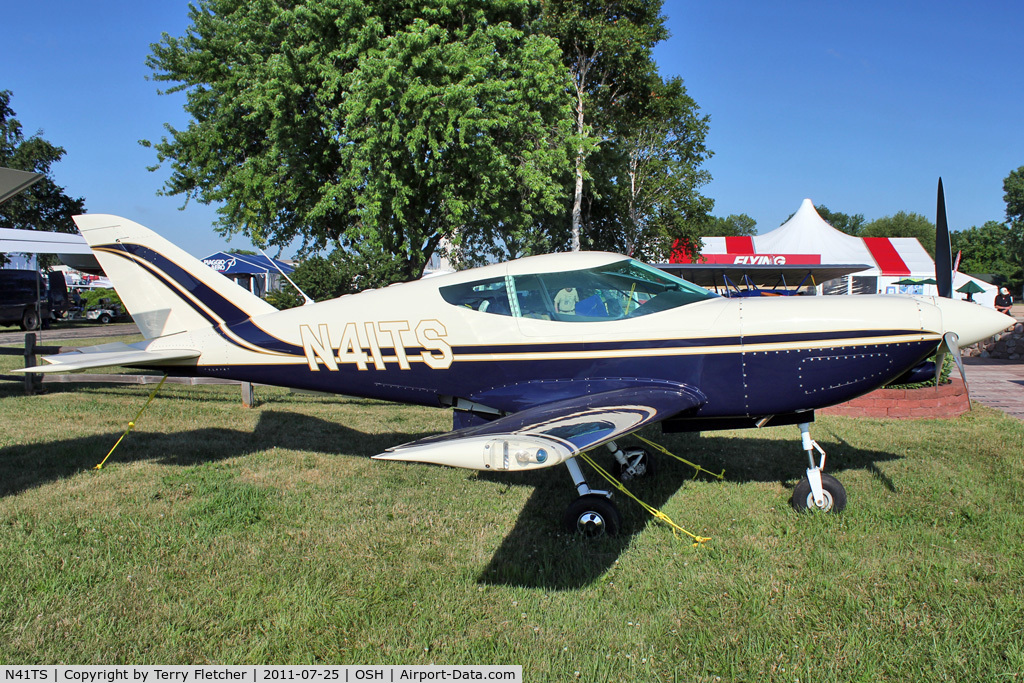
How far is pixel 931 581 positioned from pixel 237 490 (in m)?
5.56

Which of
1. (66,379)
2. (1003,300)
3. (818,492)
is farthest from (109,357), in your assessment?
(1003,300)

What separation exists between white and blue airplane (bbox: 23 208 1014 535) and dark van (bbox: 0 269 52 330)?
25.8 m

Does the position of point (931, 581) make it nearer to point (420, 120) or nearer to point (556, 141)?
point (420, 120)

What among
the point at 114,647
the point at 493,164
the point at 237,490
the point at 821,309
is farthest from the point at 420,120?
the point at 114,647

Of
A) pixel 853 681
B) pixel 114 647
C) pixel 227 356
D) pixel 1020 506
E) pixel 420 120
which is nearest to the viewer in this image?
pixel 853 681

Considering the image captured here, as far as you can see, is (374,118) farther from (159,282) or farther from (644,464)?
(644,464)

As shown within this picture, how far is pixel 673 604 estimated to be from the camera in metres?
3.59

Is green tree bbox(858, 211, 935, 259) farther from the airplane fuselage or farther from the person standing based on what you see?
the airplane fuselage

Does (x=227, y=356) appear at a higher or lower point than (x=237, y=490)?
higher

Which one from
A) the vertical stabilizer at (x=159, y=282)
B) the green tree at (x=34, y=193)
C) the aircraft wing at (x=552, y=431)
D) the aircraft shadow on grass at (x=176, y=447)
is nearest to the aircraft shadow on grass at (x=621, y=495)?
the aircraft wing at (x=552, y=431)

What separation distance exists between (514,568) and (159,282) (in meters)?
5.02

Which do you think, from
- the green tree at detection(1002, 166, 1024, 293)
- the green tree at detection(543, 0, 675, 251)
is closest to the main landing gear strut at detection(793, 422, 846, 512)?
the green tree at detection(543, 0, 675, 251)

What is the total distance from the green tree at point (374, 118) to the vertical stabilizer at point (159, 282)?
879 centimetres

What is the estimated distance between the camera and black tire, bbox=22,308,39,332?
26.3 meters
